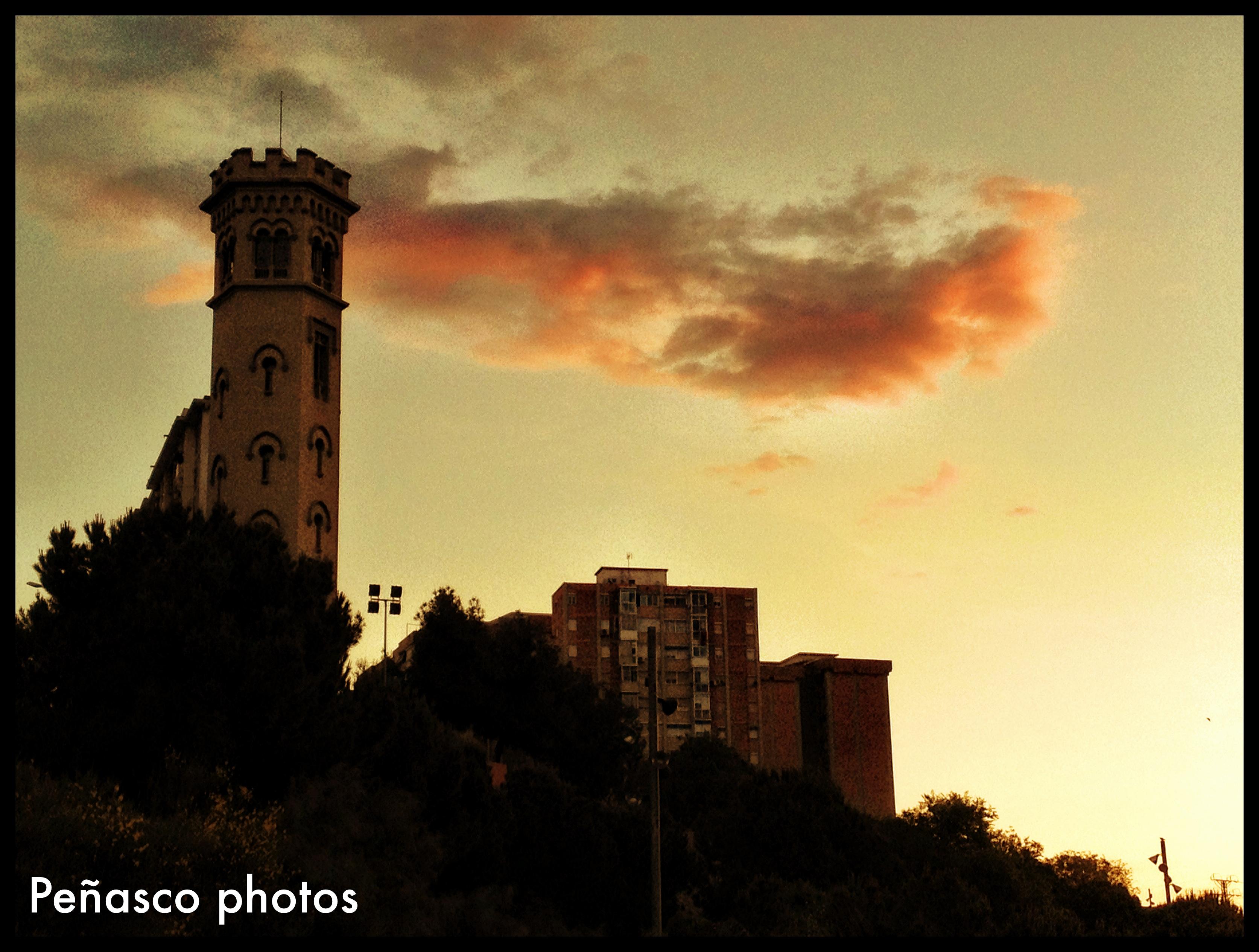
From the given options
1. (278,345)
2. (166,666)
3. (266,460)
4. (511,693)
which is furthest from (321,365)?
(166,666)

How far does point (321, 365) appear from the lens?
58875mm

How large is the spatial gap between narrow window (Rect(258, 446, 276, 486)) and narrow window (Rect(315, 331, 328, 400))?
3171mm

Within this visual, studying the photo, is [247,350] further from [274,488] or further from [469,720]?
[469,720]

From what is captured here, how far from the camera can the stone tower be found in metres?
56.1

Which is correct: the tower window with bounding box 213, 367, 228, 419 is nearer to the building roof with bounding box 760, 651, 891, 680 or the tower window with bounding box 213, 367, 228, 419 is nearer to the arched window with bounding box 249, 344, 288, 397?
the arched window with bounding box 249, 344, 288, 397

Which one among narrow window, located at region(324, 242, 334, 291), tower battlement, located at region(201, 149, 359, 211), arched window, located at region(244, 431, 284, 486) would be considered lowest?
arched window, located at region(244, 431, 284, 486)

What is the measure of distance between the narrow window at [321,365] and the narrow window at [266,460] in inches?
125

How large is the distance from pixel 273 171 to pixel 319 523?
14.8 metres

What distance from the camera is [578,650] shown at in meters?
117

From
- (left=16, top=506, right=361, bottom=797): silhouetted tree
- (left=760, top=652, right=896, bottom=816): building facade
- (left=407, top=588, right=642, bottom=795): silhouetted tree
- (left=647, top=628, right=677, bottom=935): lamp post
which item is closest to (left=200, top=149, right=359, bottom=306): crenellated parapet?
(left=407, top=588, right=642, bottom=795): silhouetted tree

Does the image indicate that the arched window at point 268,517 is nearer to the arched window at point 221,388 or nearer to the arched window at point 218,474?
the arched window at point 218,474

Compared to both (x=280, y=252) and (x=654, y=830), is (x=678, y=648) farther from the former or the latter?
(x=654, y=830)

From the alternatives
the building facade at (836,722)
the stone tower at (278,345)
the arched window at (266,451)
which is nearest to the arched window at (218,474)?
the stone tower at (278,345)

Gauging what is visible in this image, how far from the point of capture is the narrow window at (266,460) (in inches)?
2199
